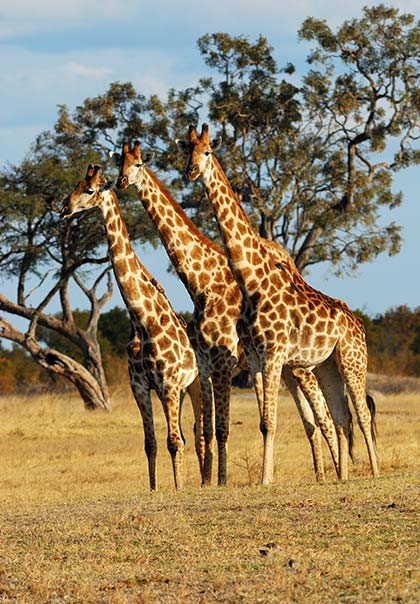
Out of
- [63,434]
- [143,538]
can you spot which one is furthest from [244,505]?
[63,434]

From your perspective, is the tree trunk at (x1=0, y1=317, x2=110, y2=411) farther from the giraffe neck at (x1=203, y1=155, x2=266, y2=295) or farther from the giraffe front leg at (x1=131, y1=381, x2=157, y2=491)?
the giraffe neck at (x1=203, y1=155, x2=266, y2=295)

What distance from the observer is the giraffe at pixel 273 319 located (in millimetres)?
11258

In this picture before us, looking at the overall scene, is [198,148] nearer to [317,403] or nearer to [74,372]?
[317,403]

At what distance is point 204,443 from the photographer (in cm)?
1234

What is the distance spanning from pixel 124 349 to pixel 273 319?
128 feet

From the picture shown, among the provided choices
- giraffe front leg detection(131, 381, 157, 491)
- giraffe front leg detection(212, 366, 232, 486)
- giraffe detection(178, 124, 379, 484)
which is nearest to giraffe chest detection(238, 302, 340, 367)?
giraffe detection(178, 124, 379, 484)

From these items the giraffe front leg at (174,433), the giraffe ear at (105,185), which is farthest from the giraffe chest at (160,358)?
the giraffe ear at (105,185)

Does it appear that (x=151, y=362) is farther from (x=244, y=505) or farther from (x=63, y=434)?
(x=63, y=434)

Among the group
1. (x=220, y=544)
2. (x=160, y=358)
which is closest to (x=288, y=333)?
(x=160, y=358)

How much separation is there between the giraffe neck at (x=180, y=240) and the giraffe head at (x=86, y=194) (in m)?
0.39

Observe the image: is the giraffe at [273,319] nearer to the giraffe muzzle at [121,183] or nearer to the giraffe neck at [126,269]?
the giraffe muzzle at [121,183]

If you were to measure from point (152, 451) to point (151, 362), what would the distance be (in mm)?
911

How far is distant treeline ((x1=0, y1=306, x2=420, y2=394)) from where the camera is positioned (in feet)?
142

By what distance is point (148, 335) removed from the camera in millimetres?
11906
